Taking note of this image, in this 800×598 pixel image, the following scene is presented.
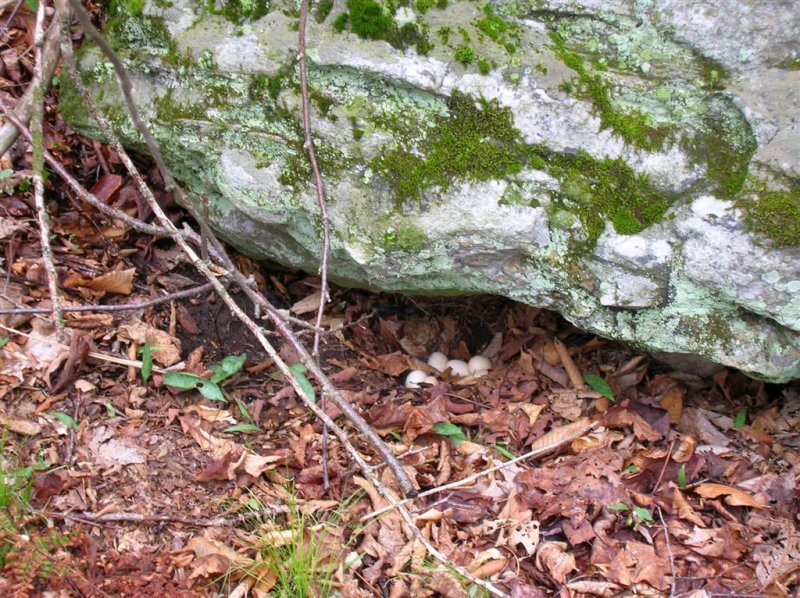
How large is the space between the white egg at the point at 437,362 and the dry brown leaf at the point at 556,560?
115 cm

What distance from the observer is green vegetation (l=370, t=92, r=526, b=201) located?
2.95 m

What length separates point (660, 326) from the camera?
3.06 meters

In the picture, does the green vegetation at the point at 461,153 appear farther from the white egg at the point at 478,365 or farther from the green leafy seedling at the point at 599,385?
the green leafy seedling at the point at 599,385

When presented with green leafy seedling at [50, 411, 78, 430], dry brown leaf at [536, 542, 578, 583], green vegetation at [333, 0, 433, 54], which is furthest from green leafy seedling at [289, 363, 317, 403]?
green vegetation at [333, 0, 433, 54]

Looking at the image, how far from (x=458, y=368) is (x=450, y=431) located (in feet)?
1.71

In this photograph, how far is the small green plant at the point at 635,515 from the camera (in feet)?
10.0

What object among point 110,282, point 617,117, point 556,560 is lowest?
point 556,560

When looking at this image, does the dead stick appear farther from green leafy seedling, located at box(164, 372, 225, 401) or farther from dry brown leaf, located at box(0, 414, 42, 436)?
dry brown leaf, located at box(0, 414, 42, 436)

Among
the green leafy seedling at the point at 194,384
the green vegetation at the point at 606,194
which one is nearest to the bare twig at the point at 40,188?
the green leafy seedling at the point at 194,384

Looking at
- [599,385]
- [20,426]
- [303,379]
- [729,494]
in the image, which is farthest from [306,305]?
[729,494]

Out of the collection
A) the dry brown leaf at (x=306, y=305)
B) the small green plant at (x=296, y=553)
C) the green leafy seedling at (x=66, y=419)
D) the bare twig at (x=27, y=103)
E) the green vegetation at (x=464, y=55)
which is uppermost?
the green vegetation at (x=464, y=55)

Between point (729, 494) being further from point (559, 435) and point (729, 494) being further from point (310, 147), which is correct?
point (310, 147)

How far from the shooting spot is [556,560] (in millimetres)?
2936

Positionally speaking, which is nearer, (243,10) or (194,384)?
(243,10)
